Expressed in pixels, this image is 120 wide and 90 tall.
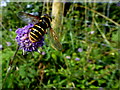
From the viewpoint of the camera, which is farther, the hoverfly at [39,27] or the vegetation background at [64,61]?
the vegetation background at [64,61]

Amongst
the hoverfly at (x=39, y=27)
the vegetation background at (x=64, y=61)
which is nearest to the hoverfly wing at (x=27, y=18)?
the hoverfly at (x=39, y=27)

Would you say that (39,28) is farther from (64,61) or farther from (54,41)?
(64,61)

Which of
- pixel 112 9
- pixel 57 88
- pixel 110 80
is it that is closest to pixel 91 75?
pixel 110 80

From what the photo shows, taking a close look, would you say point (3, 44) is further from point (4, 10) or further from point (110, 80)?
point (110, 80)

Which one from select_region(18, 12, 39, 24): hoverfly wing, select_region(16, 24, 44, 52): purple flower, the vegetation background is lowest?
the vegetation background

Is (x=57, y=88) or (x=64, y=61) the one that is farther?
(x=64, y=61)

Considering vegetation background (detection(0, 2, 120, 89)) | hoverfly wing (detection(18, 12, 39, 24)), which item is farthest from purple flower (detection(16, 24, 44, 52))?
vegetation background (detection(0, 2, 120, 89))

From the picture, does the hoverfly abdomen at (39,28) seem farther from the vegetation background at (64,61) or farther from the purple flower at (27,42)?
the vegetation background at (64,61)

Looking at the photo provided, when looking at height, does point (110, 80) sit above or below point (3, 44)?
below

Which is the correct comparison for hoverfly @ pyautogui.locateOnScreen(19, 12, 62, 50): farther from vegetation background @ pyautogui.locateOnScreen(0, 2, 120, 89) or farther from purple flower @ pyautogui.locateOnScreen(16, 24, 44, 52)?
vegetation background @ pyautogui.locateOnScreen(0, 2, 120, 89)
